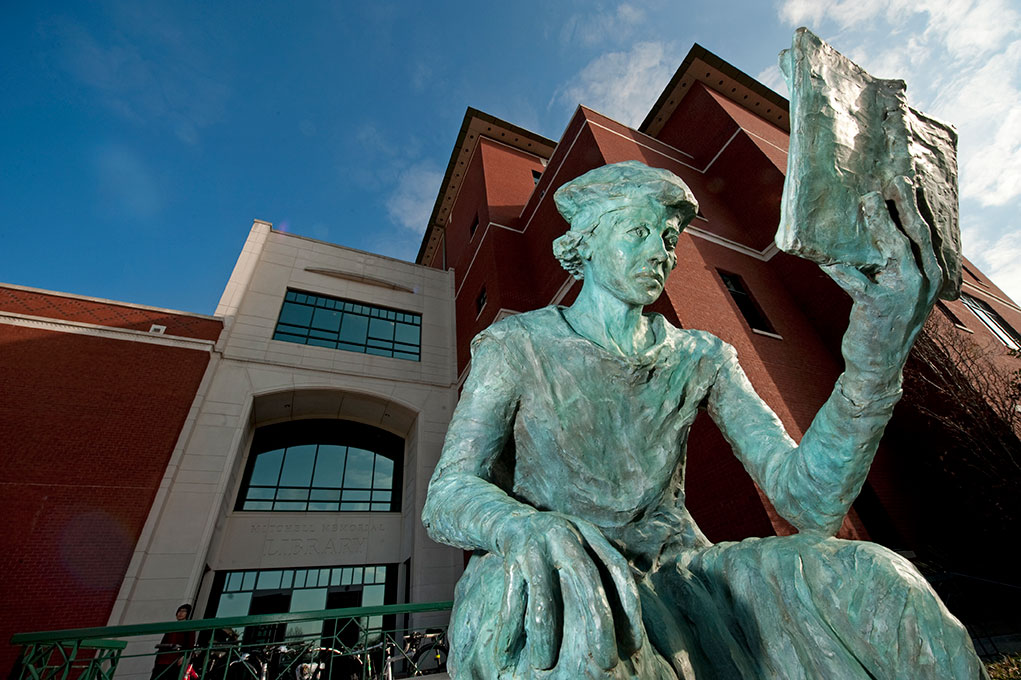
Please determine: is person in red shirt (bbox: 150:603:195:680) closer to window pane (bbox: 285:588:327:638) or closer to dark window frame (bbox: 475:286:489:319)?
window pane (bbox: 285:588:327:638)

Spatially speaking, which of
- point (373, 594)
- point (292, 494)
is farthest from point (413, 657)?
point (292, 494)

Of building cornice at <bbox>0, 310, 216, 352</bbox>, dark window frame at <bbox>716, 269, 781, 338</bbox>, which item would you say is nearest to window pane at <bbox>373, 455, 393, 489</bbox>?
building cornice at <bbox>0, 310, 216, 352</bbox>

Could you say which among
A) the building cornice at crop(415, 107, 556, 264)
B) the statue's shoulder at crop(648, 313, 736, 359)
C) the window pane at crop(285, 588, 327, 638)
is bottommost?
the statue's shoulder at crop(648, 313, 736, 359)

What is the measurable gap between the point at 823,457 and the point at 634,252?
0.67 meters

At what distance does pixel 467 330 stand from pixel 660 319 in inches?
535

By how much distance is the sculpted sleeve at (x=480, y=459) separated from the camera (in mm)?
838

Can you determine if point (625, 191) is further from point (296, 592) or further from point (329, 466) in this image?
point (329, 466)

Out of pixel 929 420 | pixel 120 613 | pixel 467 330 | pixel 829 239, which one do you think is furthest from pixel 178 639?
pixel 929 420

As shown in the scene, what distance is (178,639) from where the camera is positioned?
802 centimetres

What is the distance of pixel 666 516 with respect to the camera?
1.17 metres

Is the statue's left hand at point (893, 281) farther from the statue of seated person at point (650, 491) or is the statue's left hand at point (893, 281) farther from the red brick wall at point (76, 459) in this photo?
the red brick wall at point (76, 459)

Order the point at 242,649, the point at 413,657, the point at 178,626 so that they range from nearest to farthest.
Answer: the point at 178,626 → the point at 413,657 → the point at 242,649

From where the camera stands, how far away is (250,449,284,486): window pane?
41.9ft

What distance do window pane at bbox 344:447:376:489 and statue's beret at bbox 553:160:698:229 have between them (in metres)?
13.8
